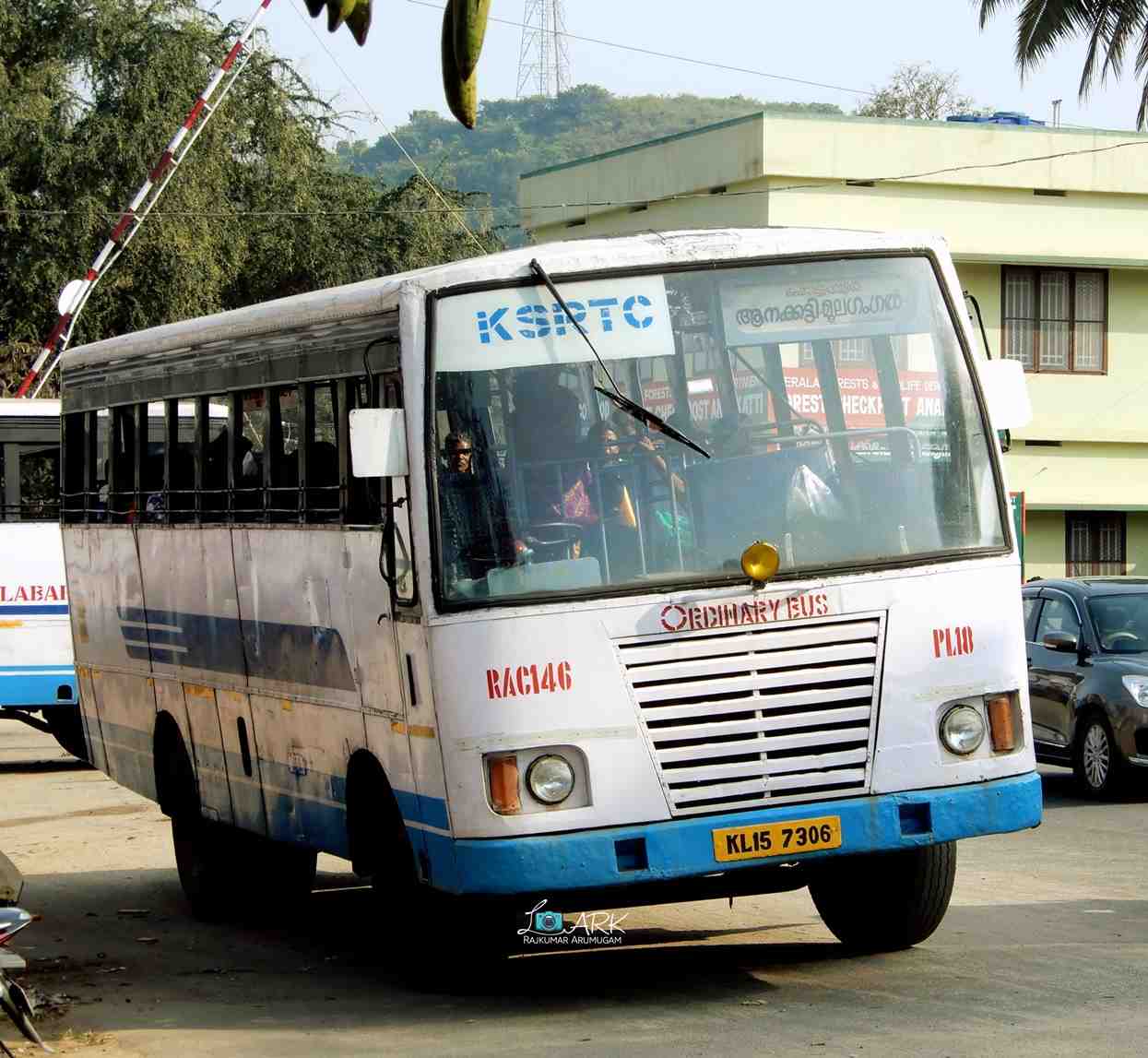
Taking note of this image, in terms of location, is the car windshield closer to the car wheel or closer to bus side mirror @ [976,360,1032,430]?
the car wheel

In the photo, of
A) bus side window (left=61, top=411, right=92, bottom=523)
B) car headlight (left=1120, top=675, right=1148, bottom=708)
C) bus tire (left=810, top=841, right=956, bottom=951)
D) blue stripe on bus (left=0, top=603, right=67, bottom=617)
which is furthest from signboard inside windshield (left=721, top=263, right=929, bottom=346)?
blue stripe on bus (left=0, top=603, right=67, bottom=617)

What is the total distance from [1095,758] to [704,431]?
9163 millimetres

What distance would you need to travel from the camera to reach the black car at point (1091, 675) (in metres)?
16.3

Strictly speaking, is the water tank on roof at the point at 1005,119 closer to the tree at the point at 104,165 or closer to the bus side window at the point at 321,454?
the tree at the point at 104,165

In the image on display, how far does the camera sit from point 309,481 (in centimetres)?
988

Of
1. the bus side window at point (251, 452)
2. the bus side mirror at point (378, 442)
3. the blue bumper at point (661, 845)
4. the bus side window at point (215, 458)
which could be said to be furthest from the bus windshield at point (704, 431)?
the bus side window at point (215, 458)

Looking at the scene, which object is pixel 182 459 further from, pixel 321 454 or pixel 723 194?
pixel 723 194

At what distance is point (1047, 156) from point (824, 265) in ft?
94.5

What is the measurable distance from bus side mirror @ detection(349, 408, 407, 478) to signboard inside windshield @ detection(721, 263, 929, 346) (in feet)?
4.48

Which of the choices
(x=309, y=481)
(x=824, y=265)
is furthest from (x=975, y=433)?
(x=309, y=481)

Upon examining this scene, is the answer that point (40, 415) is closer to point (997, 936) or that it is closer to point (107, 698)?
point (107, 698)

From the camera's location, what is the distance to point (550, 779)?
26.5ft

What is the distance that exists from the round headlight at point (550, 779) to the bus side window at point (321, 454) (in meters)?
1.88

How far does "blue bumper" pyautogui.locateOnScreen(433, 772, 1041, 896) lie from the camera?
7.98 meters
